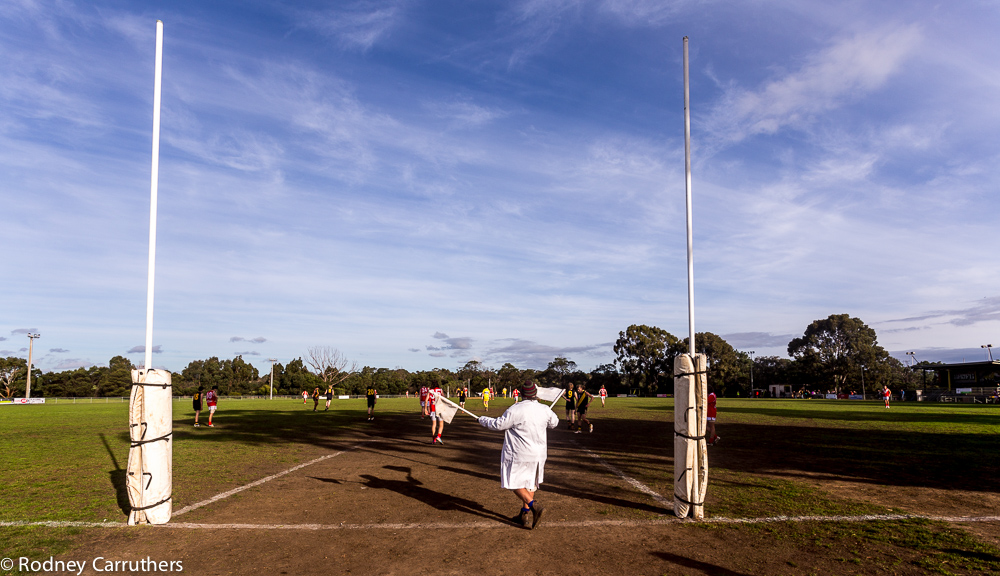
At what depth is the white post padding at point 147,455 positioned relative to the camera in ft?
22.5

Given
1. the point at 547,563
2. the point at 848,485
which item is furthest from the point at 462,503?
the point at 848,485

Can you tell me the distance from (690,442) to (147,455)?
7.04 m

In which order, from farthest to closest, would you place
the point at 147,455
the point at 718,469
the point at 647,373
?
the point at 647,373 < the point at 718,469 < the point at 147,455

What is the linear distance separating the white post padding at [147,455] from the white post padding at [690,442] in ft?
22.0

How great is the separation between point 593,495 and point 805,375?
103 m

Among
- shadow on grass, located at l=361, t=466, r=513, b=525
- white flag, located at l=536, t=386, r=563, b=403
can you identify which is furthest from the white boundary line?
white flag, located at l=536, t=386, r=563, b=403

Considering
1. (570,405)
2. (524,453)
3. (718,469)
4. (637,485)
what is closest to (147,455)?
(524,453)

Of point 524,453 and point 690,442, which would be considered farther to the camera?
point 690,442

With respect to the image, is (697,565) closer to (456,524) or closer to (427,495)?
(456,524)

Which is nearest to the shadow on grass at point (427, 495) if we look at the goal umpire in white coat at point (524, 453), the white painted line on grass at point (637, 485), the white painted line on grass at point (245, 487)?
the goal umpire in white coat at point (524, 453)

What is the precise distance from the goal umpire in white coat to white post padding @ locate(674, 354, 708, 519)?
1.82 metres

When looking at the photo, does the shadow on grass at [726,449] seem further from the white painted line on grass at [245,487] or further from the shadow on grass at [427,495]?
the white painted line on grass at [245,487]

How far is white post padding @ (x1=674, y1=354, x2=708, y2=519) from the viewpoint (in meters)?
7.08
